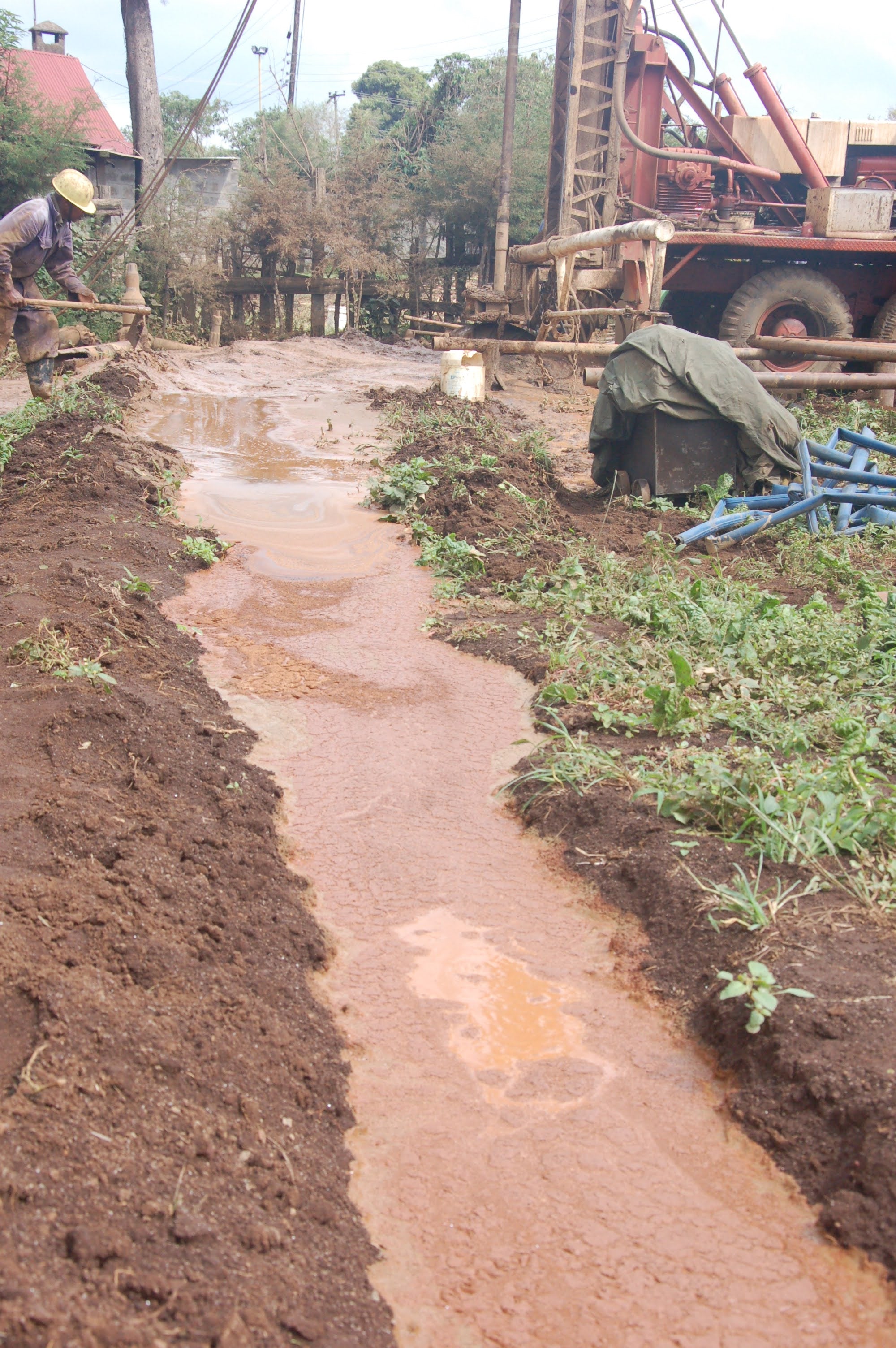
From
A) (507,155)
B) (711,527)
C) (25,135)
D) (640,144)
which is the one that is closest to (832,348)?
(640,144)

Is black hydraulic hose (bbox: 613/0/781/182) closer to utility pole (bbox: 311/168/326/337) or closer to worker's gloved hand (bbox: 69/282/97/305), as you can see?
utility pole (bbox: 311/168/326/337)

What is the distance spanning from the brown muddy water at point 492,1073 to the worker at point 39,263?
4624 mm

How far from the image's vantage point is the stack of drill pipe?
730 centimetres

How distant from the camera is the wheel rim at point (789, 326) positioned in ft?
44.0

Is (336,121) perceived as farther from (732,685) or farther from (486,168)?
(732,685)

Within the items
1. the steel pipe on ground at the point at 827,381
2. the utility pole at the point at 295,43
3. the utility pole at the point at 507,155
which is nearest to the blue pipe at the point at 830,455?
the steel pipe on ground at the point at 827,381

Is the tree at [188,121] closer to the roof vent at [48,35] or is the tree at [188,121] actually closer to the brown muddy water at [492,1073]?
the roof vent at [48,35]

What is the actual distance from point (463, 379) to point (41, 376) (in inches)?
189

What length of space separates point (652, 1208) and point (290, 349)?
15.6 m

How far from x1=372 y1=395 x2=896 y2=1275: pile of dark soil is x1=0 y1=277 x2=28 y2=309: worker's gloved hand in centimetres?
648

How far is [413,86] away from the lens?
43.5 meters

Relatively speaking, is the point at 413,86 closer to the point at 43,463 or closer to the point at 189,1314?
the point at 43,463

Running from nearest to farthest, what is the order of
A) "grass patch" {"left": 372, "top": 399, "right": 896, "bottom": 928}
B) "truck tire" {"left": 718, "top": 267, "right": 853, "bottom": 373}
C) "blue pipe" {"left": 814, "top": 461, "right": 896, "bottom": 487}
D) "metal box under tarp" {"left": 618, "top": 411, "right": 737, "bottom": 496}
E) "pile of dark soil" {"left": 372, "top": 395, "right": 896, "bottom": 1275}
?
"pile of dark soil" {"left": 372, "top": 395, "right": 896, "bottom": 1275}
"grass patch" {"left": 372, "top": 399, "right": 896, "bottom": 928}
"blue pipe" {"left": 814, "top": 461, "right": 896, "bottom": 487}
"metal box under tarp" {"left": 618, "top": 411, "right": 737, "bottom": 496}
"truck tire" {"left": 718, "top": 267, "right": 853, "bottom": 373}

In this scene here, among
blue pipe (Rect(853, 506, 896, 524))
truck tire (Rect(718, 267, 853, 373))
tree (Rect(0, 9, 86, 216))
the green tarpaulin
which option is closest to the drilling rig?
truck tire (Rect(718, 267, 853, 373))
